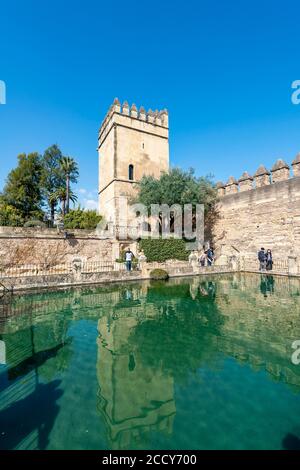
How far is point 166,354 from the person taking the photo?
476 centimetres

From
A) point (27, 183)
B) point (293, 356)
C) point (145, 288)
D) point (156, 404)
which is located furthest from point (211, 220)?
point (27, 183)

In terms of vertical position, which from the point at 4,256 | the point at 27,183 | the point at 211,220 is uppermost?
the point at 27,183

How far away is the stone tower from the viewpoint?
878 inches

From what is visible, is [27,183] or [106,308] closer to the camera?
[106,308]

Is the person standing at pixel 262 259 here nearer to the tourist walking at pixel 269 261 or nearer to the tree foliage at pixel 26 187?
the tourist walking at pixel 269 261

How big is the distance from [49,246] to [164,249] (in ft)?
26.9

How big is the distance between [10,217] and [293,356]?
2235 cm

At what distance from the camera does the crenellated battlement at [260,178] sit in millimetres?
15670

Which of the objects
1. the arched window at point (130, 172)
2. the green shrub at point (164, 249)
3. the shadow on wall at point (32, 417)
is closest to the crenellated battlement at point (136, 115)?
the arched window at point (130, 172)

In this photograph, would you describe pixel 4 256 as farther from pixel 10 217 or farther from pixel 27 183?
pixel 27 183

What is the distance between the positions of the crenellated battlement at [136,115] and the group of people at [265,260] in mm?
17245

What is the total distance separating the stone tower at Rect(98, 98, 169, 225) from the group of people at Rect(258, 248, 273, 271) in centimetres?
1188

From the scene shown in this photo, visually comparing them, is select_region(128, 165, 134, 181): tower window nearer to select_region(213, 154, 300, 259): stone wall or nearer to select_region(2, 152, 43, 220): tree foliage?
select_region(213, 154, 300, 259): stone wall
